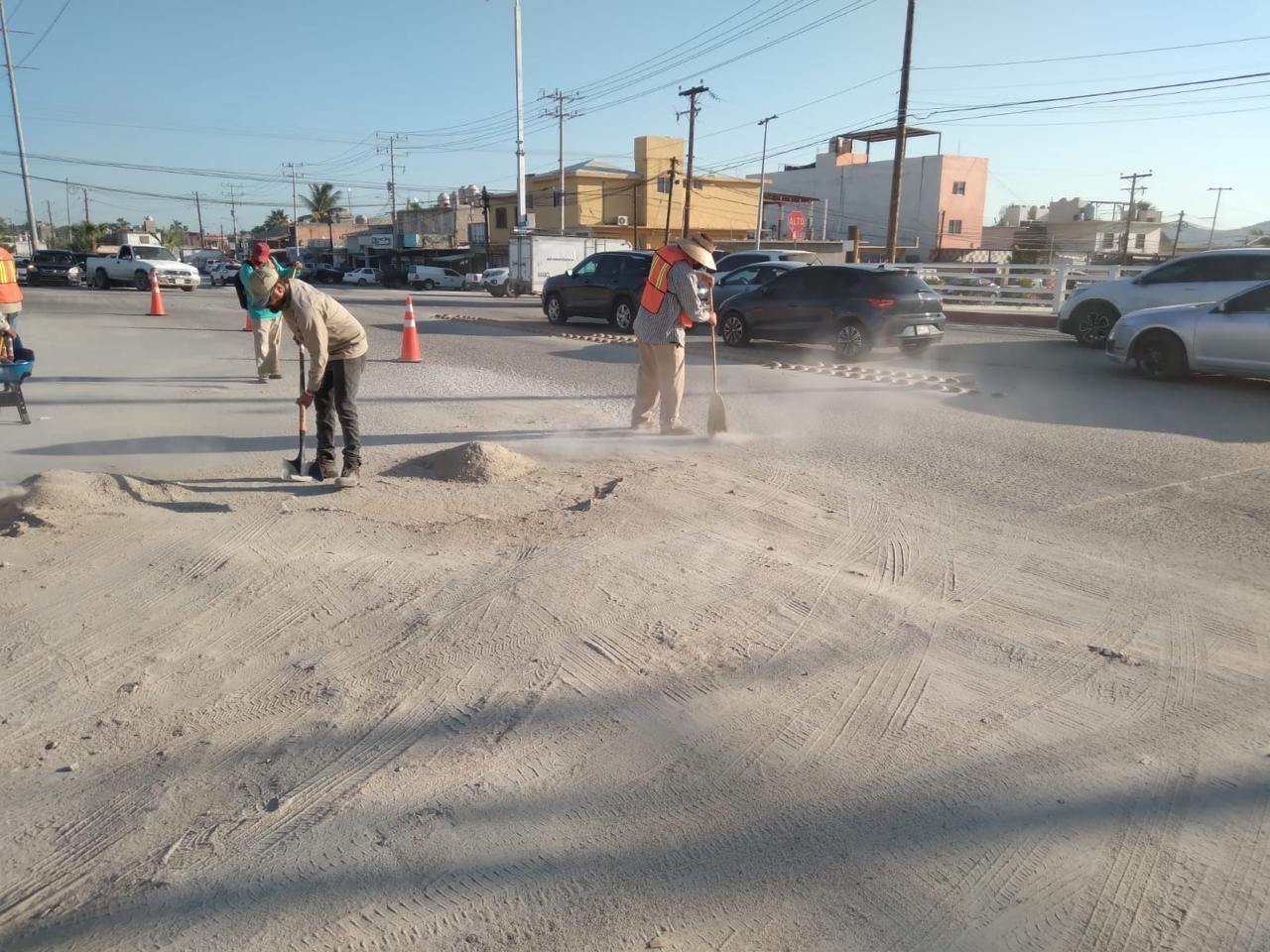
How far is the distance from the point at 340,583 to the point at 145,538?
1.35 meters

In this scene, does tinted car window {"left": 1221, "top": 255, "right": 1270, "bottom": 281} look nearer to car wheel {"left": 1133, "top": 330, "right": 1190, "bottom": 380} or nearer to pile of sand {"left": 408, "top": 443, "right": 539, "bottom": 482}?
car wheel {"left": 1133, "top": 330, "right": 1190, "bottom": 380}

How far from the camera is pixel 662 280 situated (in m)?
7.57

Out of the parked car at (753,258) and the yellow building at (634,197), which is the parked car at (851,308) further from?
the yellow building at (634,197)

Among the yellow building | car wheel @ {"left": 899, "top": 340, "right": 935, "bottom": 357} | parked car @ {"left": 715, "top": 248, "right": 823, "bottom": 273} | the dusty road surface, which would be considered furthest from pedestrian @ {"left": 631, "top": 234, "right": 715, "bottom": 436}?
the yellow building

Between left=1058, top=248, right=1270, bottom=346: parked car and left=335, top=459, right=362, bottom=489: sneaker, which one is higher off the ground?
left=1058, top=248, right=1270, bottom=346: parked car

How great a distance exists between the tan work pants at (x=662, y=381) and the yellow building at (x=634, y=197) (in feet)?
151

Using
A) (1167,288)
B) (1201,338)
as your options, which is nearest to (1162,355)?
(1201,338)

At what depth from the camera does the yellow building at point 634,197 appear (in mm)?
54281

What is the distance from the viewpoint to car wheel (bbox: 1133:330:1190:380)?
35.0 feet

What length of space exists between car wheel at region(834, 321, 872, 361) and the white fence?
993 centimetres

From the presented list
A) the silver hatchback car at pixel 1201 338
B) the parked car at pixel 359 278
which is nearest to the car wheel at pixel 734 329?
the silver hatchback car at pixel 1201 338

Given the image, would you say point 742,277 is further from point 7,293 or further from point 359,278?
point 359,278

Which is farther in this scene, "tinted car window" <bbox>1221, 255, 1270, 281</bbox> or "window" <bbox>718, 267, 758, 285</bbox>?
"window" <bbox>718, 267, 758, 285</bbox>

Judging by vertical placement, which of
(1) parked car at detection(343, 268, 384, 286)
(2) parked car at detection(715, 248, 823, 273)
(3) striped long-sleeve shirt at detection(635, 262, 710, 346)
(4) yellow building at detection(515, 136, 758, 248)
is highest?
(4) yellow building at detection(515, 136, 758, 248)
